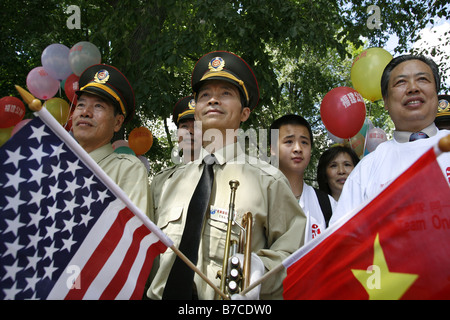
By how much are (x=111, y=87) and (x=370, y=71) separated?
2.97 meters

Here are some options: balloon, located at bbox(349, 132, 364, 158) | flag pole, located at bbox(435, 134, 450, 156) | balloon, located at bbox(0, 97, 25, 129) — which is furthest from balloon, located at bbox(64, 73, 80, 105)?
flag pole, located at bbox(435, 134, 450, 156)

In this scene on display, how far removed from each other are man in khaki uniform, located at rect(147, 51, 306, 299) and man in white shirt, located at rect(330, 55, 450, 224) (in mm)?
365

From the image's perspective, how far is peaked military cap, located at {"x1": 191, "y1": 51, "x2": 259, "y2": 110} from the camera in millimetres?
2654

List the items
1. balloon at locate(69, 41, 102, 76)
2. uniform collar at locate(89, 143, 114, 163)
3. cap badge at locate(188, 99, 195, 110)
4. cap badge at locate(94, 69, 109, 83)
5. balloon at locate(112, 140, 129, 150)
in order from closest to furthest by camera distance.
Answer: uniform collar at locate(89, 143, 114, 163)
cap badge at locate(94, 69, 109, 83)
cap badge at locate(188, 99, 195, 110)
balloon at locate(69, 41, 102, 76)
balloon at locate(112, 140, 129, 150)

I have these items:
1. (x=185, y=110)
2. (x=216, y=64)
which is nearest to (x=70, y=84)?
(x=185, y=110)

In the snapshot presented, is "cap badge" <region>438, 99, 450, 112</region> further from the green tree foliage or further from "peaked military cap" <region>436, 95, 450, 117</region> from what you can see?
the green tree foliage

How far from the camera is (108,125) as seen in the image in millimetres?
2967

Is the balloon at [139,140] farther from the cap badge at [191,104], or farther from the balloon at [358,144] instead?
the balloon at [358,144]

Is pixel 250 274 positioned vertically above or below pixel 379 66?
below

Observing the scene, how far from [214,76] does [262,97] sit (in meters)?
3.61

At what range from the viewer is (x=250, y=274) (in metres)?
1.92

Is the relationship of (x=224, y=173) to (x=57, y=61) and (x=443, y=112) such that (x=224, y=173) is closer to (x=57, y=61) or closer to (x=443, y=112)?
(x=443, y=112)

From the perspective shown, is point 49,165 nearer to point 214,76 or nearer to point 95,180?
point 95,180

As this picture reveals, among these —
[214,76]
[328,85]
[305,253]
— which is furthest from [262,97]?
[328,85]
